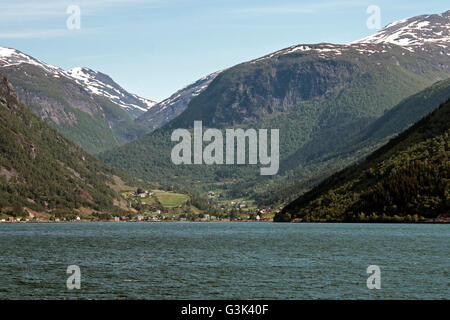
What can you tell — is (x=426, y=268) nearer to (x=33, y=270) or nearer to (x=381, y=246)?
(x=381, y=246)

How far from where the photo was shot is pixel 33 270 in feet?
369

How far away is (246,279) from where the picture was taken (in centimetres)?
9906

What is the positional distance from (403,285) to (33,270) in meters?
64.0

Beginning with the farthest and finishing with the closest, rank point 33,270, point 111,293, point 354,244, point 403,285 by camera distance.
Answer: point 354,244 → point 33,270 → point 403,285 → point 111,293

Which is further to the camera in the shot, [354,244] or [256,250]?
[354,244]

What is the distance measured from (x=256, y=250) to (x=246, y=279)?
2377 inches
